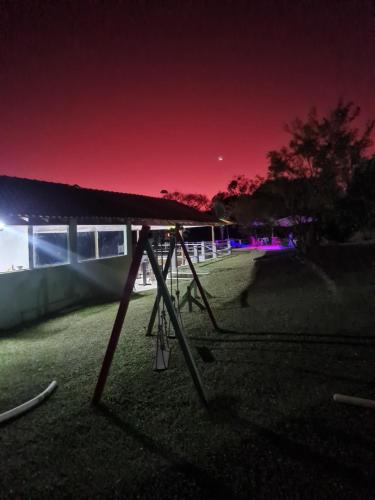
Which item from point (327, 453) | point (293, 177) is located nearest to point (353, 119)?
point (293, 177)

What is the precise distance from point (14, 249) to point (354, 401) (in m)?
10.5

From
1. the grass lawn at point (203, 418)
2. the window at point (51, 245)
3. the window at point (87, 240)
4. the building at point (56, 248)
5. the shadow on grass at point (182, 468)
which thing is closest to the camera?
the shadow on grass at point (182, 468)

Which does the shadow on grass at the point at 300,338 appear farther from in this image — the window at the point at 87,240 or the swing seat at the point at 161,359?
the window at the point at 87,240

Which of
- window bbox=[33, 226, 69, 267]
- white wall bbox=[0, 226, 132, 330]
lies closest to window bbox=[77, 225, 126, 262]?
white wall bbox=[0, 226, 132, 330]

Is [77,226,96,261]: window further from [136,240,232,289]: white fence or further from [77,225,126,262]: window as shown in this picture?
[136,240,232,289]: white fence

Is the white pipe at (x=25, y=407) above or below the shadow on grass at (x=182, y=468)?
above

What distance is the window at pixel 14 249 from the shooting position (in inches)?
375

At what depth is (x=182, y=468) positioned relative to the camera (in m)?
2.83

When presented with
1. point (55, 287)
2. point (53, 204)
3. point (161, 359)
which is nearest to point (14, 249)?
point (55, 287)

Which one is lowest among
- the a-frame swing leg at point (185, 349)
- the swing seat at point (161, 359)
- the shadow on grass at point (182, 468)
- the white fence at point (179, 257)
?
the shadow on grass at point (182, 468)

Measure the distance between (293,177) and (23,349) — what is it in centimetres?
2252

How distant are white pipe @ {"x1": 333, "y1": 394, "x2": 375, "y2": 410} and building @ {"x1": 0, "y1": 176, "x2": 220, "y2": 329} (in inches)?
277

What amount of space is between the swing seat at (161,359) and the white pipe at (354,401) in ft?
7.63

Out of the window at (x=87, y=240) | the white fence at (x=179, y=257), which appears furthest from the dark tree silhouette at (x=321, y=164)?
the window at (x=87, y=240)
